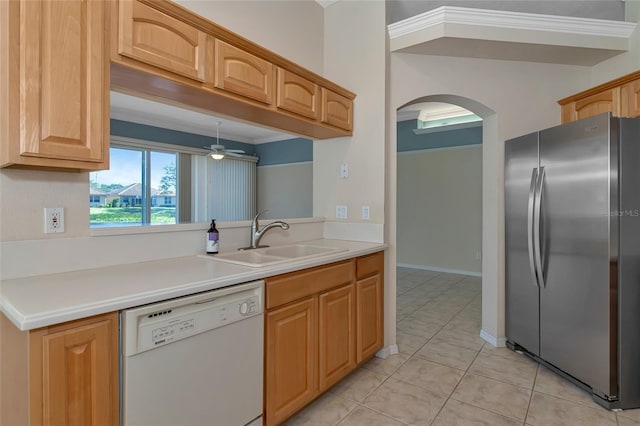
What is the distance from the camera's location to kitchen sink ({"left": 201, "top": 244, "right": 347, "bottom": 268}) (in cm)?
200

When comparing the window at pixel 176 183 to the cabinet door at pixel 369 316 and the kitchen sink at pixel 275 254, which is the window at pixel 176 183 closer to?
the kitchen sink at pixel 275 254

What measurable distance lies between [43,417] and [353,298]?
1676mm

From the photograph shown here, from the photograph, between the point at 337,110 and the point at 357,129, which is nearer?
the point at 337,110

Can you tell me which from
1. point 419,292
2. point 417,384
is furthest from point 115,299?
point 419,292

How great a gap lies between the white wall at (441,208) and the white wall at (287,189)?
1911mm

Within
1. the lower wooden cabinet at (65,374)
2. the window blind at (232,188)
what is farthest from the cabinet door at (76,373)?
the window blind at (232,188)

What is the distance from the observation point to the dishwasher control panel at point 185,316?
1.18 m

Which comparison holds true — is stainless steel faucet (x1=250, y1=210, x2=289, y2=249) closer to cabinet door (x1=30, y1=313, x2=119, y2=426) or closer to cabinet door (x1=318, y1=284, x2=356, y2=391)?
cabinet door (x1=318, y1=284, x2=356, y2=391)

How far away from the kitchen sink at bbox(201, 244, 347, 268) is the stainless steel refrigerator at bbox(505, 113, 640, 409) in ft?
4.97

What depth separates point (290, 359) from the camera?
180 cm

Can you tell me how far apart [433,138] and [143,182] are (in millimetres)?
5026

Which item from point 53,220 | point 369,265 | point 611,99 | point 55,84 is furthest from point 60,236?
point 611,99

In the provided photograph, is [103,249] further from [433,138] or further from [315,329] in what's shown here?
[433,138]

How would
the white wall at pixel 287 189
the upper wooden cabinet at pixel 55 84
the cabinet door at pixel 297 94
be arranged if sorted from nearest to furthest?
1. the upper wooden cabinet at pixel 55 84
2. the cabinet door at pixel 297 94
3. the white wall at pixel 287 189
